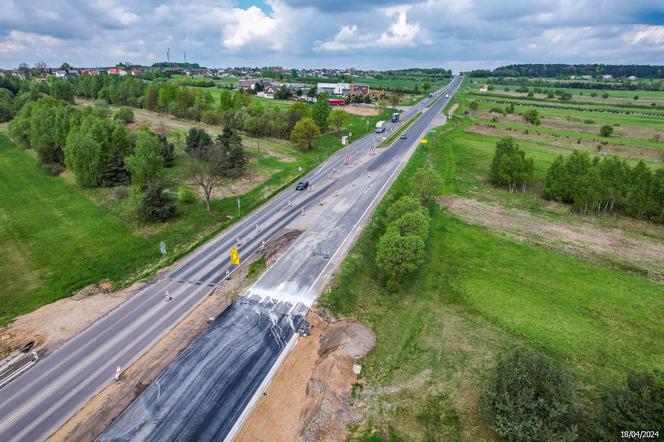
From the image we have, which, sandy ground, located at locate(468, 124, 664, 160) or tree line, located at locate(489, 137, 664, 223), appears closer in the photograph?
tree line, located at locate(489, 137, 664, 223)

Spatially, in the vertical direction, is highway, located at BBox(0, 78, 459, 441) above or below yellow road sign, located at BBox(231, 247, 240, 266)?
below

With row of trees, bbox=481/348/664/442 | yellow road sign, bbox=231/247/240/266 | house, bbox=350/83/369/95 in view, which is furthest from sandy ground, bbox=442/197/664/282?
house, bbox=350/83/369/95

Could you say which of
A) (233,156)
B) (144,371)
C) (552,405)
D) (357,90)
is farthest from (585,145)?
(357,90)

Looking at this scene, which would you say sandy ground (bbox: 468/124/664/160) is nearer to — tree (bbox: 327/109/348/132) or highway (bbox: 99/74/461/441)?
tree (bbox: 327/109/348/132)

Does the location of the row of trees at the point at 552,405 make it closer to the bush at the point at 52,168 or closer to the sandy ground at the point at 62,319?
the sandy ground at the point at 62,319

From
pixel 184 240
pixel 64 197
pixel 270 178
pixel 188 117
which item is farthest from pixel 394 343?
pixel 188 117

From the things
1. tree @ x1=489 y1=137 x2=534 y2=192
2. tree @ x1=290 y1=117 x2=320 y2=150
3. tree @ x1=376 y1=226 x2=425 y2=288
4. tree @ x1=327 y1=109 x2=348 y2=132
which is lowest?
tree @ x1=376 y1=226 x2=425 y2=288
